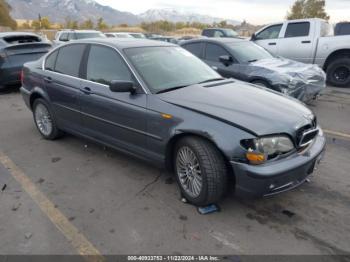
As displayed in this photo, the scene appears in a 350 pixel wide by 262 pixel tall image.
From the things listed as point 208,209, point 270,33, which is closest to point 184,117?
point 208,209

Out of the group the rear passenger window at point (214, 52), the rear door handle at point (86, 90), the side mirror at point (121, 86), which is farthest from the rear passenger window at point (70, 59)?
the rear passenger window at point (214, 52)

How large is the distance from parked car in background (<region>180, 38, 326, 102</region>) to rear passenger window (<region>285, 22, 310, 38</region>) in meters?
2.77

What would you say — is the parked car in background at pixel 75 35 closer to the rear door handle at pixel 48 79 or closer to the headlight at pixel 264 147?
the rear door handle at pixel 48 79

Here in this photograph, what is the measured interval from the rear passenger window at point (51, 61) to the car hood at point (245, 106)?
234cm

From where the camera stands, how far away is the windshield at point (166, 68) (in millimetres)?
3643

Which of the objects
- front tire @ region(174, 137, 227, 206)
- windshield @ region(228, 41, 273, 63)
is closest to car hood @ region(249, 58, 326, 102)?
windshield @ region(228, 41, 273, 63)

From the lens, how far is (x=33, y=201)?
3.42 metres

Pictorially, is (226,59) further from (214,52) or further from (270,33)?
(270,33)

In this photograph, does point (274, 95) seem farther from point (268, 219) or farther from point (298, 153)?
point (268, 219)

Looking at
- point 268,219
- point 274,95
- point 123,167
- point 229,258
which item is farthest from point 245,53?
point 229,258

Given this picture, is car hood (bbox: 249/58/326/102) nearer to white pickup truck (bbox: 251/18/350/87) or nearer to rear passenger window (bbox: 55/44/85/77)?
white pickup truck (bbox: 251/18/350/87)

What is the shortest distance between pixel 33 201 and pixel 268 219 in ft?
8.17

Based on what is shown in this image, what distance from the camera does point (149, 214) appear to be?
318cm

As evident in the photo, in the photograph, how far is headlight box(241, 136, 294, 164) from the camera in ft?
9.12
